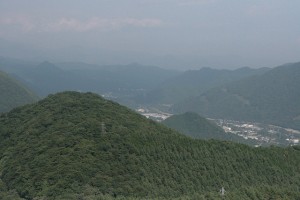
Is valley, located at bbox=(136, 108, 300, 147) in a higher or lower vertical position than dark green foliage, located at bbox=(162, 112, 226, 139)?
lower

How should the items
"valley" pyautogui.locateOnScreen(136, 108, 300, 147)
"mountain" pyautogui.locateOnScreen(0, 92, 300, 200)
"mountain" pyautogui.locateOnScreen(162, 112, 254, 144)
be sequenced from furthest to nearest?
"valley" pyautogui.locateOnScreen(136, 108, 300, 147), "mountain" pyautogui.locateOnScreen(162, 112, 254, 144), "mountain" pyautogui.locateOnScreen(0, 92, 300, 200)

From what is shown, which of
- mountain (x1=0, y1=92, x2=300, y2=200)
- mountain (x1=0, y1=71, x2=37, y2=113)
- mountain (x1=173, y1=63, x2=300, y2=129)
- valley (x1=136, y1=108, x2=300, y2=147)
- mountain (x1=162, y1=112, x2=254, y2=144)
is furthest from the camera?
mountain (x1=173, y1=63, x2=300, y2=129)

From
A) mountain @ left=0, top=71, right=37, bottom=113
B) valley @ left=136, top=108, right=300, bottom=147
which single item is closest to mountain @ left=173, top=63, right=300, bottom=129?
valley @ left=136, top=108, right=300, bottom=147

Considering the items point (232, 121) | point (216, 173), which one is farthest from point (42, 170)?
point (232, 121)

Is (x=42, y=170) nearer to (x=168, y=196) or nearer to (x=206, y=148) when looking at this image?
(x=168, y=196)

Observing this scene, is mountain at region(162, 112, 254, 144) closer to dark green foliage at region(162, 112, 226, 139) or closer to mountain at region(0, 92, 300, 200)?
dark green foliage at region(162, 112, 226, 139)

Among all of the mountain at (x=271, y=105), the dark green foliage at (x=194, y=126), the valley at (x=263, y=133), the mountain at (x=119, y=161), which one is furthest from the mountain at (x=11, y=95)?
the mountain at (x=271, y=105)
